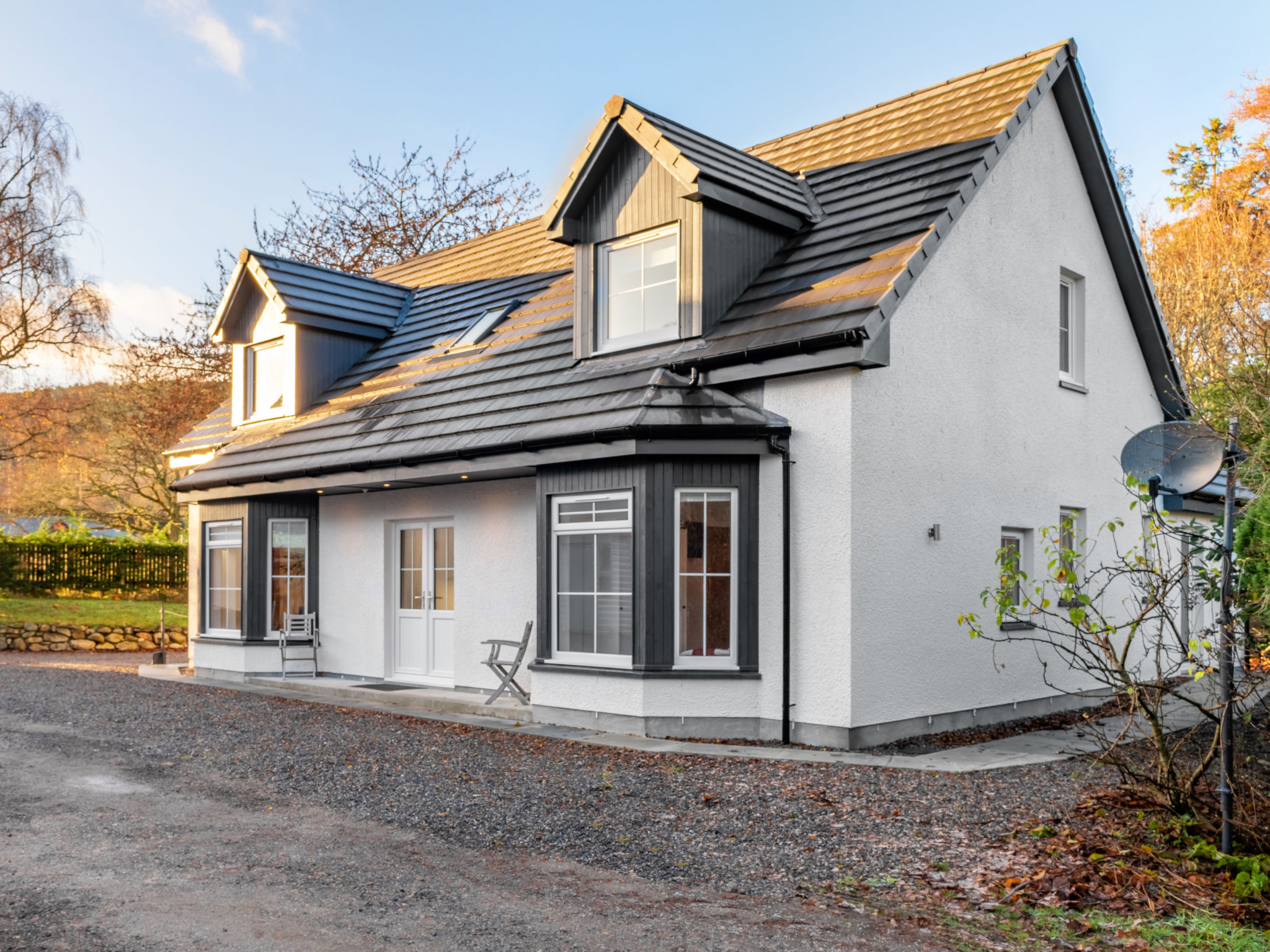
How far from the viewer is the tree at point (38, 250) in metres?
27.6

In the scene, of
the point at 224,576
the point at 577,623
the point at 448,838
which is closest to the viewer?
the point at 448,838

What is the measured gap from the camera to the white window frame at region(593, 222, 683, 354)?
11.6m

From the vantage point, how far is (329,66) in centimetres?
1295

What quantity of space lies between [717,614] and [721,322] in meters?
3.14

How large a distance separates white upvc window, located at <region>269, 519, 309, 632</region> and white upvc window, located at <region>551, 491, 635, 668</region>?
5780 mm

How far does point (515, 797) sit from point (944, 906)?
3.41 m

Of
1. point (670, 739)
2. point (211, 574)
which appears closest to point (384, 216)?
point (211, 574)

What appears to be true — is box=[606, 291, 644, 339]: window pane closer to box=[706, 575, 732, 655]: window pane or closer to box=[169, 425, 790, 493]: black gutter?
box=[169, 425, 790, 493]: black gutter

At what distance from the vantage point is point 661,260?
11.9 m

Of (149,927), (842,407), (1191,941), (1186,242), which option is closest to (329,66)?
(842,407)

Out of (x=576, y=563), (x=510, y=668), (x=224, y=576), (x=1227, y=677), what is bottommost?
(x=510, y=668)

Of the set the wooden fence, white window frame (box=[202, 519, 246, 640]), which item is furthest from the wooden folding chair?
the wooden fence

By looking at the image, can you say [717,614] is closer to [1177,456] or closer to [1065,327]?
[1177,456]

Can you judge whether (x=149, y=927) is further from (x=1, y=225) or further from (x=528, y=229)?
(x=1, y=225)
